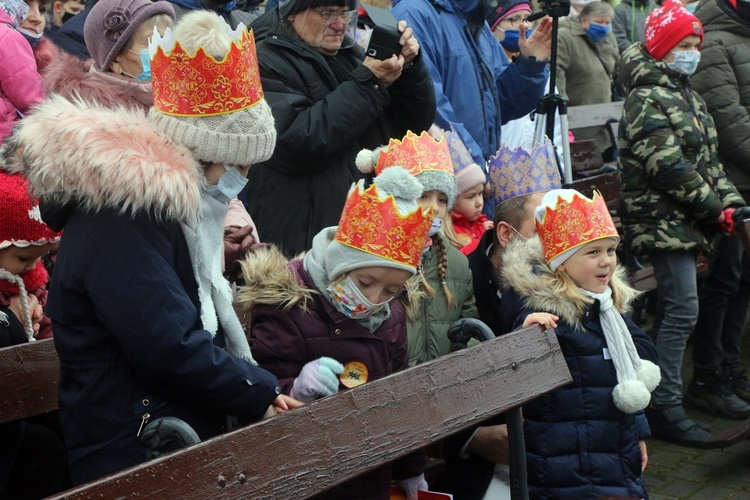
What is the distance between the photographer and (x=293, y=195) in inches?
175

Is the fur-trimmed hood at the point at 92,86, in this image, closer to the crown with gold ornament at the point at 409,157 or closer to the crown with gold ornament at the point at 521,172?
the crown with gold ornament at the point at 409,157

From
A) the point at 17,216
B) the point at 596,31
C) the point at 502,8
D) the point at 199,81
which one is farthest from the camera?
the point at 596,31

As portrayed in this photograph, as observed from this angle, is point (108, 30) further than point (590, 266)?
No

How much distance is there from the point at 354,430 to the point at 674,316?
12.3 feet

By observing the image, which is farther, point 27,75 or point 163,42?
point 27,75

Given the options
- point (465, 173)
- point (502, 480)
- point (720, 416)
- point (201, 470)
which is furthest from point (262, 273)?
point (720, 416)

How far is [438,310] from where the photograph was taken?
4.18 metres

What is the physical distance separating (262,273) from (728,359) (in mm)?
4363

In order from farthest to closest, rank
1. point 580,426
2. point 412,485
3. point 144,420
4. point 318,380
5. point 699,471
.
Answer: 1. point 699,471
2. point 580,426
3. point 412,485
4. point 318,380
5. point 144,420

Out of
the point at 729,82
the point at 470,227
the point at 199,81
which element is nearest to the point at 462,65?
the point at 470,227

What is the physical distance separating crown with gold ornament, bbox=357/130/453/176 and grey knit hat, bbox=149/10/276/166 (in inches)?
49.2

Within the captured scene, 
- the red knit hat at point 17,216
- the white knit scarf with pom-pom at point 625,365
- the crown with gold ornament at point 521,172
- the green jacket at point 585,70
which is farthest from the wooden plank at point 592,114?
the red knit hat at point 17,216

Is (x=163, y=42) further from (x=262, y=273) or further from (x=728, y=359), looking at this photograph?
(x=728, y=359)

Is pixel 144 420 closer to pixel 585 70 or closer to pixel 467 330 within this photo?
pixel 467 330
